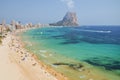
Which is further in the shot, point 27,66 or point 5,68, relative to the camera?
point 27,66

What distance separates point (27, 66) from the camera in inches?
1362

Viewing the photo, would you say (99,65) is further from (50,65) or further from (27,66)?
(27,66)

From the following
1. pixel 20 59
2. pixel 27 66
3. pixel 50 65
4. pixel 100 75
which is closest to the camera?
pixel 100 75

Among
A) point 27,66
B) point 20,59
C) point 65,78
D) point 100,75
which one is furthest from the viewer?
point 20,59

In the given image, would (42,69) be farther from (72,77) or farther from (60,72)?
(72,77)

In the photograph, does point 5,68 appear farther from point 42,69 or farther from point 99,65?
point 99,65

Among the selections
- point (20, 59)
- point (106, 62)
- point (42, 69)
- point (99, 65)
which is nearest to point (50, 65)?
point (42, 69)

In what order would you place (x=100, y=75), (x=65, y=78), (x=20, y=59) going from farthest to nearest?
(x=20, y=59) < (x=100, y=75) < (x=65, y=78)

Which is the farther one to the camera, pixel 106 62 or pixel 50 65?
pixel 106 62

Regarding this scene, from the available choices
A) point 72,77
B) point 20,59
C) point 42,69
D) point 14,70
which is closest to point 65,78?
point 72,77

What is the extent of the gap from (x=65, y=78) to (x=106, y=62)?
14.3 metres

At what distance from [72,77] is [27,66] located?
9029 millimetres

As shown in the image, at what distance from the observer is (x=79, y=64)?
3747 cm

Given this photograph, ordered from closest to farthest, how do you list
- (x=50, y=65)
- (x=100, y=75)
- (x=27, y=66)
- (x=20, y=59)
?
1. (x=100, y=75)
2. (x=27, y=66)
3. (x=50, y=65)
4. (x=20, y=59)
